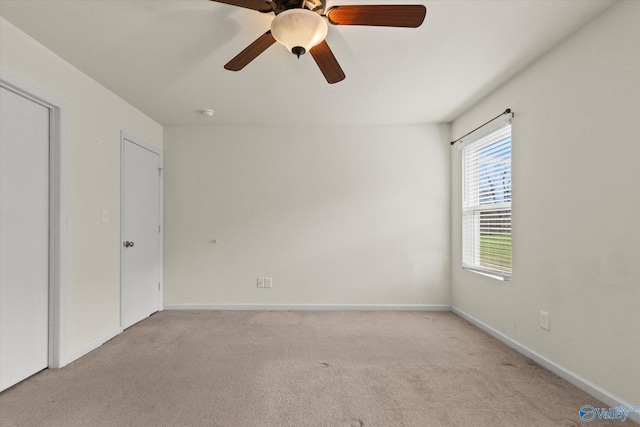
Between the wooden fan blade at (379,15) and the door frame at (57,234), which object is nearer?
the wooden fan blade at (379,15)

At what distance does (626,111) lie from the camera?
70.5 inches

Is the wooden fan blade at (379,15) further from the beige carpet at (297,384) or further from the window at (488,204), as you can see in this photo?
the beige carpet at (297,384)

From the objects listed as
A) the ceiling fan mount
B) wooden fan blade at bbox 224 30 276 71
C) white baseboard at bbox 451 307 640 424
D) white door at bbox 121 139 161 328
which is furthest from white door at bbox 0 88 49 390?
white baseboard at bbox 451 307 640 424

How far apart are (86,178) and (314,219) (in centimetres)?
242

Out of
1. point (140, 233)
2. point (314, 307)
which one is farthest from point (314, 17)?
point (314, 307)

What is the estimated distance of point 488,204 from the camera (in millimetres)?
3221

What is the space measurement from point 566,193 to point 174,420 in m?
2.93

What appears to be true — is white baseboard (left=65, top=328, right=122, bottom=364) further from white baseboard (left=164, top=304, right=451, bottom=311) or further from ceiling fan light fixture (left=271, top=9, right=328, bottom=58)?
ceiling fan light fixture (left=271, top=9, right=328, bottom=58)

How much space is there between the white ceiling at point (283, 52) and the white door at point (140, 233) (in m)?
0.67

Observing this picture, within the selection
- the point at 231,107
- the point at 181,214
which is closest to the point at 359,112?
the point at 231,107

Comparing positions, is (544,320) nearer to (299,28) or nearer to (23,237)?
(299,28)

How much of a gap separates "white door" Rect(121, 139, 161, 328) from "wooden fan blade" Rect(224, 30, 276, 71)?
76.0 inches

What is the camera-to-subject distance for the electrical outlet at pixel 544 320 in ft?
7.78

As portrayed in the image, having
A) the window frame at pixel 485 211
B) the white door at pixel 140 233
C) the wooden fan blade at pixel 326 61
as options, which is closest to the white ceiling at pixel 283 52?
the wooden fan blade at pixel 326 61
